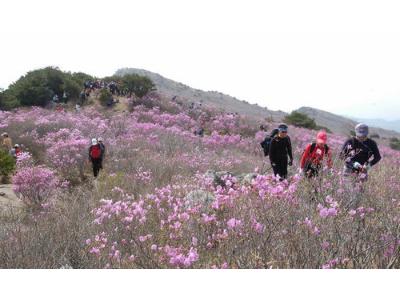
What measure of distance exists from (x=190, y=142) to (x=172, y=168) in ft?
20.3

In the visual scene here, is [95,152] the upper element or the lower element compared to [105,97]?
lower

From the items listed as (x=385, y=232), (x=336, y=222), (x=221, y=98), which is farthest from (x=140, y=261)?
(x=221, y=98)

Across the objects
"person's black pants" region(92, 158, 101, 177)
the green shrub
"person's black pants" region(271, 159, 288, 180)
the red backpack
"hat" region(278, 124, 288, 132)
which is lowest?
the green shrub

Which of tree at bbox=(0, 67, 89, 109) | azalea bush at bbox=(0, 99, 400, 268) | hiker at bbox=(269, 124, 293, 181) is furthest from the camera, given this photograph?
tree at bbox=(0, 67, 89, 109)

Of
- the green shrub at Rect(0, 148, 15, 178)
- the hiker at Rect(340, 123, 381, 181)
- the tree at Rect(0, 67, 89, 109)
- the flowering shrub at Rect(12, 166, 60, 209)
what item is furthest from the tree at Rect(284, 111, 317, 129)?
the hiker at Rect(340, 123, 381, 181)

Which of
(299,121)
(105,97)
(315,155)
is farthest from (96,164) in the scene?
(299,121)

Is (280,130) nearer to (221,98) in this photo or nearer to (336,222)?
(336,222)

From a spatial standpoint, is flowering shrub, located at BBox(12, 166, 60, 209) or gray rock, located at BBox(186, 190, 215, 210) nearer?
gray rock, located at BBox(186, 190, 215, 210)

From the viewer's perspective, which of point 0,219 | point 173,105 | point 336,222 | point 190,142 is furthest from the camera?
point 173,105

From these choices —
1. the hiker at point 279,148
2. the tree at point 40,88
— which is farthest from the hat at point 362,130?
the tree at point 40,88

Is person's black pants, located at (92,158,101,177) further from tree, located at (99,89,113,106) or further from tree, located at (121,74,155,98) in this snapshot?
tree, located at (121,74,155,98)

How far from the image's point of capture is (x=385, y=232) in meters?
4.35

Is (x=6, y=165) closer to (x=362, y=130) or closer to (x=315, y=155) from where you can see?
(x=315, y=155)

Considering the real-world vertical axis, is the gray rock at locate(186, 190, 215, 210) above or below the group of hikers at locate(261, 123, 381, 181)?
below
